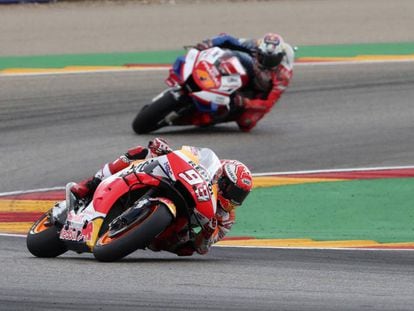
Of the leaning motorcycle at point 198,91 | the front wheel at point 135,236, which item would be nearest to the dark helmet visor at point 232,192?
the front wheel at point 135,236

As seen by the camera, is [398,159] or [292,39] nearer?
[398,159]

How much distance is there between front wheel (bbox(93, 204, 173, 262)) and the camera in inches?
356

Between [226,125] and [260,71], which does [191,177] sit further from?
[226,125]

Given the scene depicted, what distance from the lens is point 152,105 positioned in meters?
17.1

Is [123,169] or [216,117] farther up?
[123,169]

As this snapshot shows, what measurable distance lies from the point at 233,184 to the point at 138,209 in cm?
85

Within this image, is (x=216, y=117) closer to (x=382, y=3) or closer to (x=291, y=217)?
(x=291, y=217)

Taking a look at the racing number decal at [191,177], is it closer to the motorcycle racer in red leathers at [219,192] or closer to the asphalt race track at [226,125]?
the motorcycle racer in red leathers at [219,192]

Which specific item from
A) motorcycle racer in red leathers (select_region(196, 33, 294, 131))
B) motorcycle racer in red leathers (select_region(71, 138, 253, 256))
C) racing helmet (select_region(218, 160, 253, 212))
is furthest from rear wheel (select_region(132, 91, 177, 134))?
racing helmet (select_region(218, 160, 253, 212))

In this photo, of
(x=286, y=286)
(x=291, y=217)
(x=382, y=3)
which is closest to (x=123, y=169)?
(x=286, y=286)

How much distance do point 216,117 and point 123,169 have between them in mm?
7495

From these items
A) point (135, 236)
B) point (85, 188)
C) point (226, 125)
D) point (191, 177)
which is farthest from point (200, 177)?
point (226, 125)

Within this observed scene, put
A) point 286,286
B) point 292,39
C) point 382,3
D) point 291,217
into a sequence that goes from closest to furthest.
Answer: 1. point 286,286
2. point 291,217
3. point 292,39
4. point 382,3

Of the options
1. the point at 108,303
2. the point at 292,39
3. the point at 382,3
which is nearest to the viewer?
the point at 108,303
